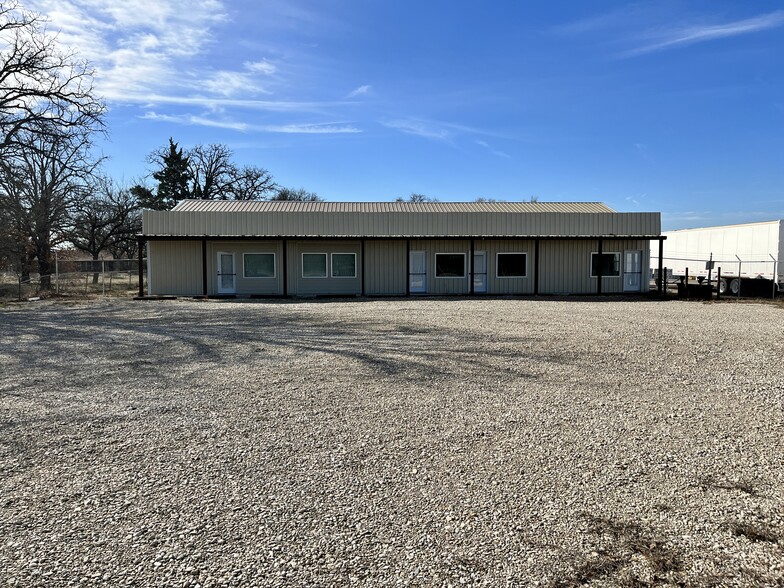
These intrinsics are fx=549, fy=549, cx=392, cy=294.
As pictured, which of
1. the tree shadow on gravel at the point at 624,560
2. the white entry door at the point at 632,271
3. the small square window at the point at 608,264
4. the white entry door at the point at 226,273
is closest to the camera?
the tree shadow on gravel at the point at 624,560

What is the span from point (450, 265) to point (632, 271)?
8.20m

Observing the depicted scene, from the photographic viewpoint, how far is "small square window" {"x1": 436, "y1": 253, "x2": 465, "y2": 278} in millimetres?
23594

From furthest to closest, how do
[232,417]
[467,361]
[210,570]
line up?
[467,361]
[232,417]
[210,570]

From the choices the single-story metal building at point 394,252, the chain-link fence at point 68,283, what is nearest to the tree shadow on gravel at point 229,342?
the single-story metal building at point 394,252

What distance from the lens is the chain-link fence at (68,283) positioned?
23359 mm

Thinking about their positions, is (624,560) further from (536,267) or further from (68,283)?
(68,283)

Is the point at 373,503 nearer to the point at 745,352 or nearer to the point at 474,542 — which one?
the point at 474,542

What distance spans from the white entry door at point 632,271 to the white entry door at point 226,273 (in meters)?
17.0

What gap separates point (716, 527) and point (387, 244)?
66.9ft

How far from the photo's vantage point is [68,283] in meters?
30.6

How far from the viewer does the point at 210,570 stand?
2.87 m

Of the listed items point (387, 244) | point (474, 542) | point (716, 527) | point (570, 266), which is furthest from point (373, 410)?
point (570, 266)

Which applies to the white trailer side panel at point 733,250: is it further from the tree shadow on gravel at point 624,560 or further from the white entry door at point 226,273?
the tree shadow on gravel at point 624,560

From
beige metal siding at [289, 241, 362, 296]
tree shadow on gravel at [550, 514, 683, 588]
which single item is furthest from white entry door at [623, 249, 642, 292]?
tree shadow on gravel at [550, 514, 683, 588]
